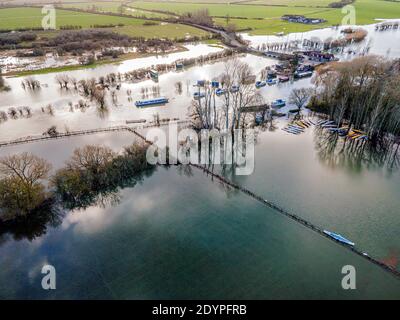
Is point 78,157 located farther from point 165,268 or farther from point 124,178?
point 165,268

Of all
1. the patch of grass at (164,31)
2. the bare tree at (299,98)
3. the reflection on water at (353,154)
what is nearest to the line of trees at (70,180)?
the reflection on water at (353,154)

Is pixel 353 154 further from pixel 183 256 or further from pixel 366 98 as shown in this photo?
pixel 183 256

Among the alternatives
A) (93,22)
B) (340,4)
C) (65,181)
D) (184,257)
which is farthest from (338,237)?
(340,4)

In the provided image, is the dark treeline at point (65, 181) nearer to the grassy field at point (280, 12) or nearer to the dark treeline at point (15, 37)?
the dark treeline at point (15, 37)

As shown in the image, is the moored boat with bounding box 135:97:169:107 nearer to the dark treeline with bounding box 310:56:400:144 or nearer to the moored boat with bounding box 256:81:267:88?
the moored boat with bounding box 256:81:267:88
